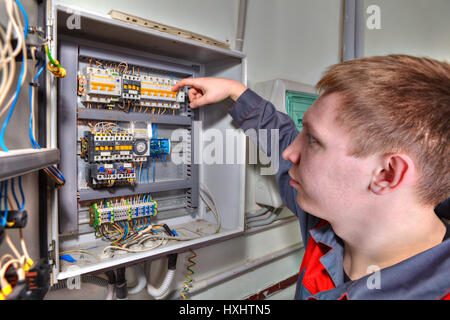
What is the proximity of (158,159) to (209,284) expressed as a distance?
2.32ft

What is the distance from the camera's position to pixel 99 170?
98 cm

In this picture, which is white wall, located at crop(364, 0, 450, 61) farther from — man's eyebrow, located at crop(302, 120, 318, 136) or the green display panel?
man's eyebrow, located at crop(302, 120, 318, 136)

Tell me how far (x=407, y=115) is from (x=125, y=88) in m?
0.88

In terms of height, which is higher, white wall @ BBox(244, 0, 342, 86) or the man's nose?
white wall @ BBox(244, 0, 342, 86)

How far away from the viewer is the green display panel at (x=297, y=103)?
4.72 ft

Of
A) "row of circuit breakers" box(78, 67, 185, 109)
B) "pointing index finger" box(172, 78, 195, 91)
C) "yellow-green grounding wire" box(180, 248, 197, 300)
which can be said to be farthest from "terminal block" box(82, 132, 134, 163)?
"yellow-green grounding wire" box(180, 248, 197, 300)

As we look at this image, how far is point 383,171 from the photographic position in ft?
2.08

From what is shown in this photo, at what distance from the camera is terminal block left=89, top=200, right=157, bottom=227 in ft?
3.32

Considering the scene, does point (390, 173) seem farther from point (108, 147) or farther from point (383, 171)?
point (108, 147)

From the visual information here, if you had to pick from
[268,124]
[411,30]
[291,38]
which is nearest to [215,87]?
[268,124]

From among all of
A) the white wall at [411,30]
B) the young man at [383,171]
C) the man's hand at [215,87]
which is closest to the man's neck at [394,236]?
the young man at [383,171]

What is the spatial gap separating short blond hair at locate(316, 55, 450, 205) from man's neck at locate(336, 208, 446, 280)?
58mm

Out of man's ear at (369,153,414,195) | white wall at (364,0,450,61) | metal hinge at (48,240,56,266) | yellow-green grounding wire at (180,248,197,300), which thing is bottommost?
yellow-green grounding wire at (180,248,197,300)
